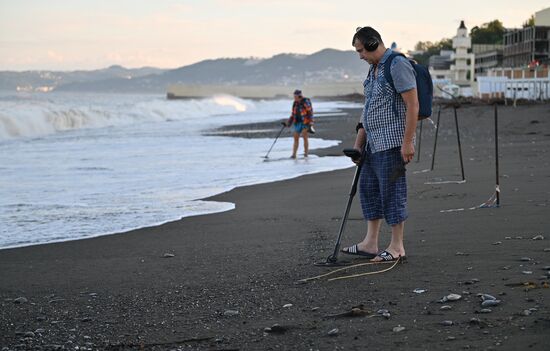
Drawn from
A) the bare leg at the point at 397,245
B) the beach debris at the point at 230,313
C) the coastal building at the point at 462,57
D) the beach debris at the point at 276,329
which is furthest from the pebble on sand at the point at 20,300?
the coastal building at the point at 462,57

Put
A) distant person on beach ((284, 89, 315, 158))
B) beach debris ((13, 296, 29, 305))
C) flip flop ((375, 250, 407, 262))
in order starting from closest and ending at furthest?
beach debris ((13, 296, 29, 305))
flip flop ((375, 250, 407, 262))
distant person on beach ((284, 89, 315, 158))

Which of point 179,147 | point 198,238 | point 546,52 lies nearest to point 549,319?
point 198,238

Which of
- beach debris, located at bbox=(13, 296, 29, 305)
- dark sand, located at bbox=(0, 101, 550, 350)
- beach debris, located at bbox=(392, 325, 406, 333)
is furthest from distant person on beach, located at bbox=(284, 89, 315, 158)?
beach debris, located at bbox=(392, 325, 406, 333)

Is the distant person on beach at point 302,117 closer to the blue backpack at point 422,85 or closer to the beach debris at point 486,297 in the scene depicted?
the blue backpack at point 422,85

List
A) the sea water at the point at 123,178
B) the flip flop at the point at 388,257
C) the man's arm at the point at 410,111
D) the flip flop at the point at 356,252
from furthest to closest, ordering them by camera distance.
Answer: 1. the sea water at the point at 123,178
2. the flip flop at the point at 356,252
3. the flip flop at the point at 388,257
4. the man's arm at the point at 410,111

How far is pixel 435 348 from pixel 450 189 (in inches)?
255

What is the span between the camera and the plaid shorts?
19.2 ft

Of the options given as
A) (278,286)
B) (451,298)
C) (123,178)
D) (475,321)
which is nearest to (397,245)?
(278,286)

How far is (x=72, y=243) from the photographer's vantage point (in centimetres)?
730

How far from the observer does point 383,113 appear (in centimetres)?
586

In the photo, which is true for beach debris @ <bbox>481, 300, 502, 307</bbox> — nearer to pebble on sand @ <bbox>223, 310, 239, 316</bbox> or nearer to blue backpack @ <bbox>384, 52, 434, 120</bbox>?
pebble on sand @ <bbox>223, 310, 239, 316</bbox>

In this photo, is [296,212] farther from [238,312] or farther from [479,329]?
[479,329]

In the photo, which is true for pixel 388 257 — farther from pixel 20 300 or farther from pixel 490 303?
pixel 20 300

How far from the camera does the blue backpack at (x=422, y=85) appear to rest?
572 centimetres
